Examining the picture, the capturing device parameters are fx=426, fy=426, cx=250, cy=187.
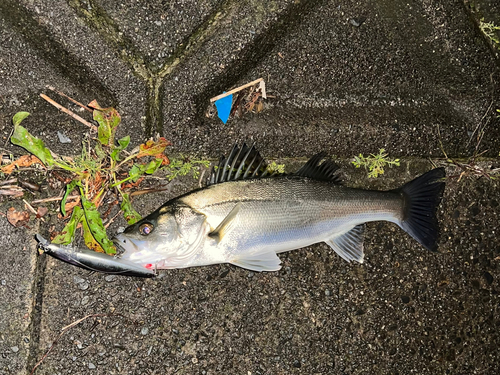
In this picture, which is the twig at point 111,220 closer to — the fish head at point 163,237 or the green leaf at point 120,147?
the fish head at point 163,237

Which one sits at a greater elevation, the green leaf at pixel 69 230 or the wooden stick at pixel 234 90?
the wooden stick at pixel 234 90

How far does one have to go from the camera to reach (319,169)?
10.9ft

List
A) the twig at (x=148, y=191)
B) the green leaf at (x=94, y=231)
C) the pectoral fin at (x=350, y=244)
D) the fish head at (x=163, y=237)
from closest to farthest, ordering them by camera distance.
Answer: the fish head at (x=163, y=237) → the green leaf at (x=94, y=231) → the twig at (x=148, y=191) → the pectoral fin at (x=350, y=244)

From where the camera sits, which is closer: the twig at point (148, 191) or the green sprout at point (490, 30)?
the twig at point (148, 191)

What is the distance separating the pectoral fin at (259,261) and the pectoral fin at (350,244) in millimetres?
475

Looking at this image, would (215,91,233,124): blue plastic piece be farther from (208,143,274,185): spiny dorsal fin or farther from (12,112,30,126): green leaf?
(12,112,30,126): green leaf

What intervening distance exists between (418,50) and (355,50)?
603 millimetres

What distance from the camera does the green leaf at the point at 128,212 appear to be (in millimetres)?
3189

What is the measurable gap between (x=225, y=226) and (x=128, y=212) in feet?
2.50

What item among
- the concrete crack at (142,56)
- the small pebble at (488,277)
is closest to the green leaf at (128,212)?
the concrete crack at (142,56)

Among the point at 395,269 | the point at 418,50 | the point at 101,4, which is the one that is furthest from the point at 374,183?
the point at 101,4

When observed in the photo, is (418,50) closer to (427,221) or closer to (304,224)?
(427,221)

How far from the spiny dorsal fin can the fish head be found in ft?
1.15

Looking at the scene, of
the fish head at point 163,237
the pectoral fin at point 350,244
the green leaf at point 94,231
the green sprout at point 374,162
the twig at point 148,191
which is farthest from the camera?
the green sprout at point 374,162
